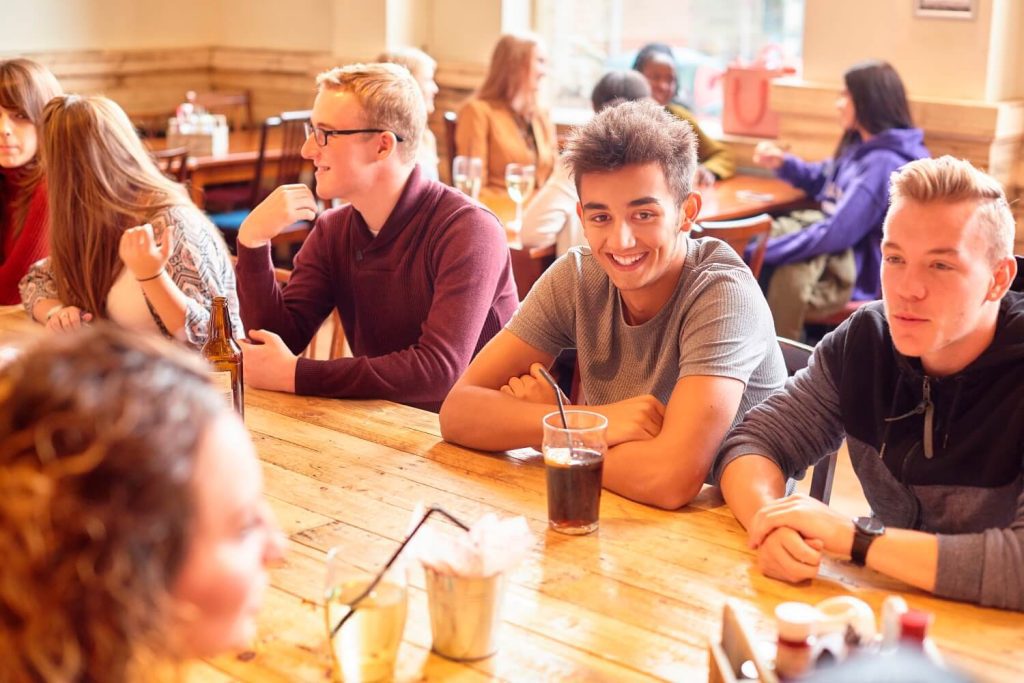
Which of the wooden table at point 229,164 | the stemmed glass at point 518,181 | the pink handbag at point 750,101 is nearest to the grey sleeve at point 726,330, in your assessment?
the stemmed glass at point 518,181

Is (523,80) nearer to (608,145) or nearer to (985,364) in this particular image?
(608,145)

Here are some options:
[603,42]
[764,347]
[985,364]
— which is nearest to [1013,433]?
[985,364]

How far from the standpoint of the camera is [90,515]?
0.78 meters

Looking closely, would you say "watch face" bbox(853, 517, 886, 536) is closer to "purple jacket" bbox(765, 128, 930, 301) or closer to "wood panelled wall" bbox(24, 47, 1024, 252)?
"purple jacket" bbox(765, 128, 930, 301)

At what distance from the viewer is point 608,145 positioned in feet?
6.77

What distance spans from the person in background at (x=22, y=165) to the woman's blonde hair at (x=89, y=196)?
1.82 feet

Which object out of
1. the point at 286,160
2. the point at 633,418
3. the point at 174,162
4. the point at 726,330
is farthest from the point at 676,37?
the point at 633,418

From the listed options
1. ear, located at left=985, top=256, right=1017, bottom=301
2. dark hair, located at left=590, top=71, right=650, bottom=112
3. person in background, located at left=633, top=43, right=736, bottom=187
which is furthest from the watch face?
person in background, located at left=633, top=43, right=736, bottom=187

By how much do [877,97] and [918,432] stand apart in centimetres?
295

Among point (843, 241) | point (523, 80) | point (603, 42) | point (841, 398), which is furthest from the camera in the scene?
point (603, 42)

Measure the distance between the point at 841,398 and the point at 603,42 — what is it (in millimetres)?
4669

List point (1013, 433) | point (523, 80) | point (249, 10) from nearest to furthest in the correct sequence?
point (1013, 433)
point (523, 80)
point (249, 10)

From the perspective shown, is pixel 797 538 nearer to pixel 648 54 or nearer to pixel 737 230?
pixel 737 230

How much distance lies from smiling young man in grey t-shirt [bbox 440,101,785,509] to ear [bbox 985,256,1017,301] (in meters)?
0.40
